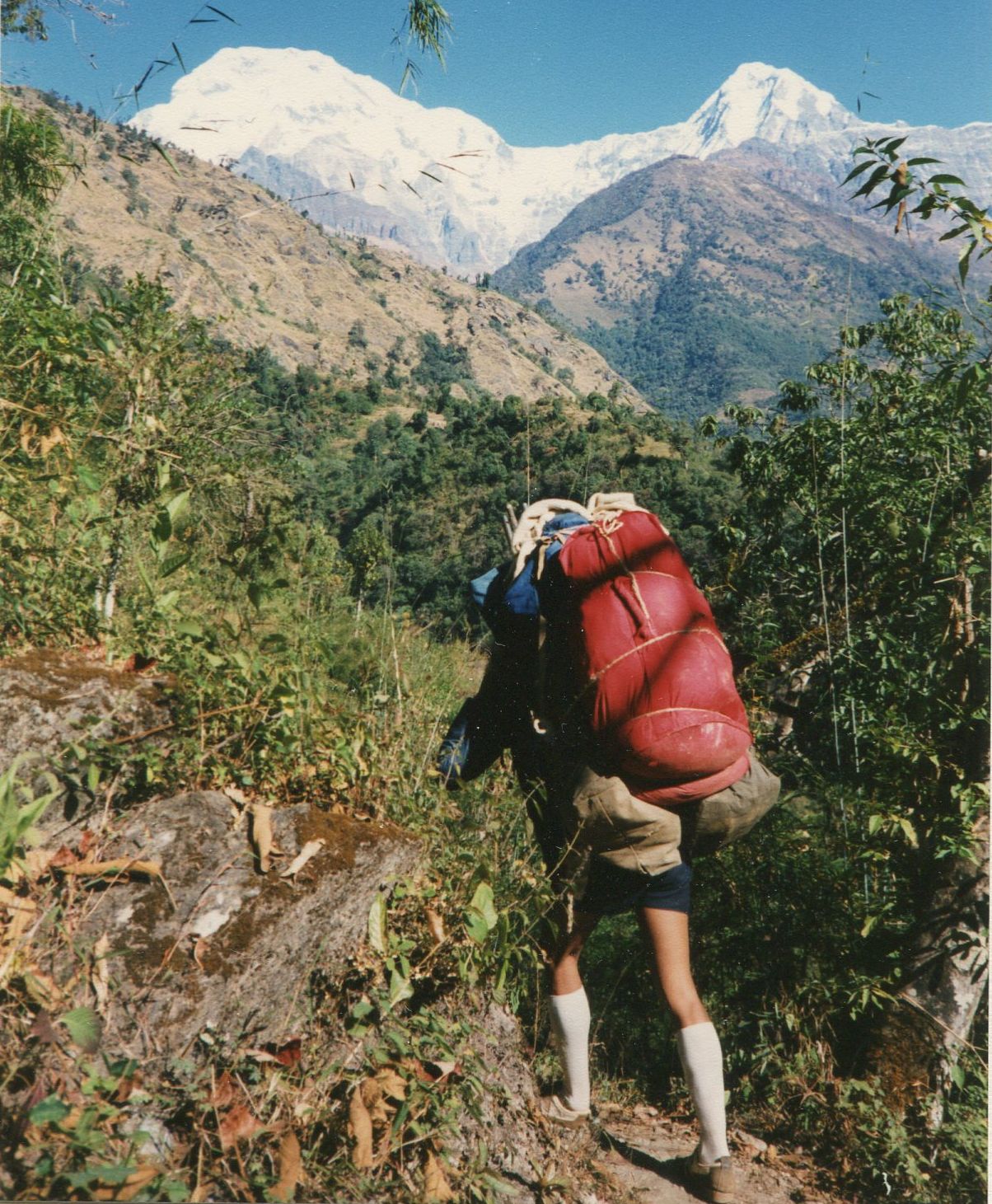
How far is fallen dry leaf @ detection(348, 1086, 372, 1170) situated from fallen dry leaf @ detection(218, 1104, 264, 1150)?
20 centimetres

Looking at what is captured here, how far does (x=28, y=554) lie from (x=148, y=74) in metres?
1.78

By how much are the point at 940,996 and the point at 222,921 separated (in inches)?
98.1

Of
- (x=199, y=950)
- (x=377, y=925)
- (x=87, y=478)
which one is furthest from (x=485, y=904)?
(x=87, y=478)

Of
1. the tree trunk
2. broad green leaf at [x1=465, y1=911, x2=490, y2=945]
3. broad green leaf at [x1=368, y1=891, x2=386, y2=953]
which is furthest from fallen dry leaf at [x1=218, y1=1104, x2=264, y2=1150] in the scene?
the tree trunk

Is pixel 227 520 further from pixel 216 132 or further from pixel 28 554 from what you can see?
pixel 216 132

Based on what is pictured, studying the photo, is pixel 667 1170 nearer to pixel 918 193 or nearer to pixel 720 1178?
pixel 720 1178

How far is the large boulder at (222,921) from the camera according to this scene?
1.60 metres

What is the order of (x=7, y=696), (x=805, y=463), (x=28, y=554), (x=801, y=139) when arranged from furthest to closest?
1. (x=805, y=463)
2. (x=801, y=139)
3. (x=28, y=554)
4. (x=7, y=696)

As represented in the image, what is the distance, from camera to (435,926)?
204cm

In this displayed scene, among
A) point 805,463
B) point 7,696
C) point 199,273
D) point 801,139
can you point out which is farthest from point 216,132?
point 805,463

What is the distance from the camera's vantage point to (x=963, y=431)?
4.07m

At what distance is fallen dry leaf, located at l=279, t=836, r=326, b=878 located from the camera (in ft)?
6.25

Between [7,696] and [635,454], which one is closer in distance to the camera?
[7,696]

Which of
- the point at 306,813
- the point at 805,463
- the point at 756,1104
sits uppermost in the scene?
the point at 805,463
